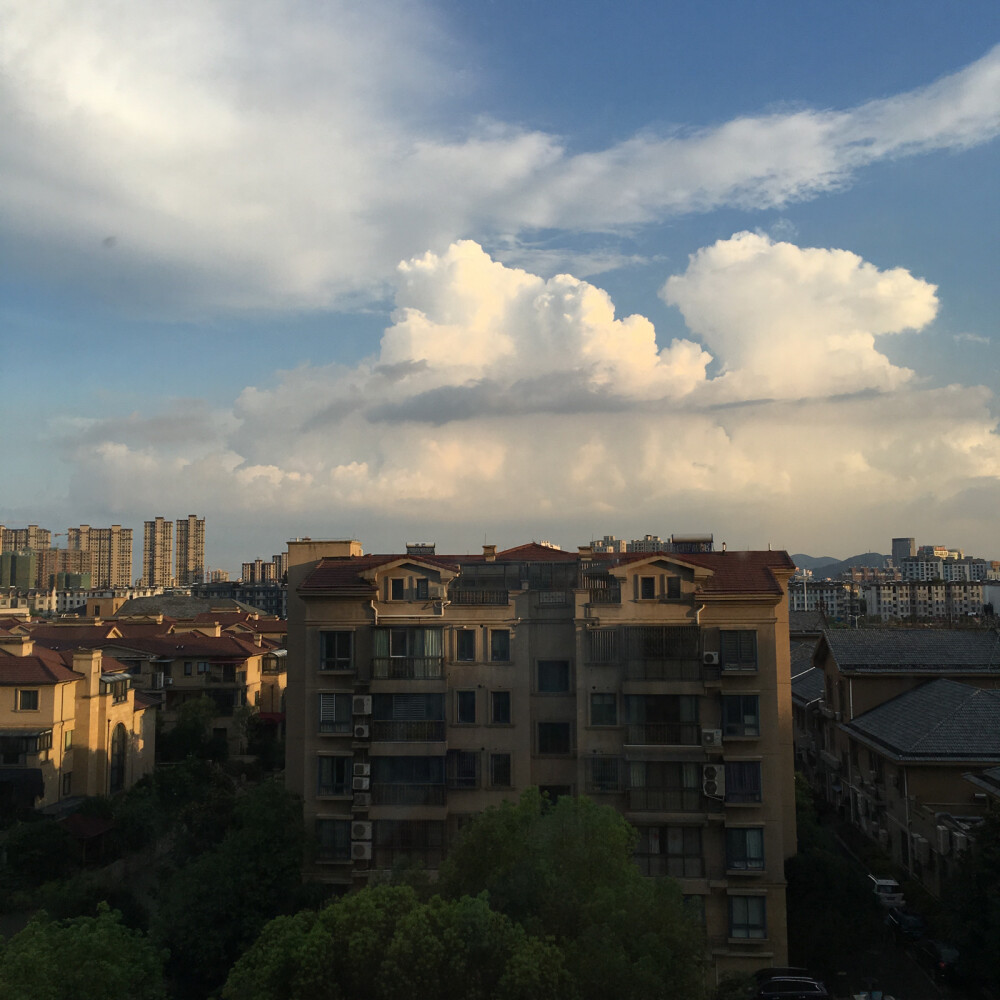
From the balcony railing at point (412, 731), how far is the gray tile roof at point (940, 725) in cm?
1411

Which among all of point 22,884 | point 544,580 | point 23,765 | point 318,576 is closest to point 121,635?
point 23,765

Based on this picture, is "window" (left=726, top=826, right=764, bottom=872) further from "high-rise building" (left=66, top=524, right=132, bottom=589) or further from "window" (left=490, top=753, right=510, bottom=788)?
"high-rise building" (left=66, top=524, right=132, bottom=589)

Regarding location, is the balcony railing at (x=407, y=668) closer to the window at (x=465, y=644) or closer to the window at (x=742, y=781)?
the window at (x=465, y=644)

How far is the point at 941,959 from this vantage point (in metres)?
20.6

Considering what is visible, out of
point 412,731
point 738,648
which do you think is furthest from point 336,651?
point 738,648

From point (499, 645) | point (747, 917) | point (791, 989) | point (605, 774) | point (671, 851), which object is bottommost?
point (791, 989)

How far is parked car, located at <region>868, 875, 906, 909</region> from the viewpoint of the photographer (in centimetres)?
2477

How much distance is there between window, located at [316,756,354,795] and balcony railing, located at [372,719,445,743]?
3.50 feet

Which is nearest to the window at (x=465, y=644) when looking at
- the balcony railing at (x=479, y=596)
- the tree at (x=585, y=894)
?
the balcony railing at (x=479, y=596)

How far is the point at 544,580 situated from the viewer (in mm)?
23375

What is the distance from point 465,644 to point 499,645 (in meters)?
0.85

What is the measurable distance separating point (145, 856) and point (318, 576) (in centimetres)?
1469

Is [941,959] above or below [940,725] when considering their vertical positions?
below

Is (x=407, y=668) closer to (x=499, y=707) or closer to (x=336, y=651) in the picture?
(x=336, y=651)
